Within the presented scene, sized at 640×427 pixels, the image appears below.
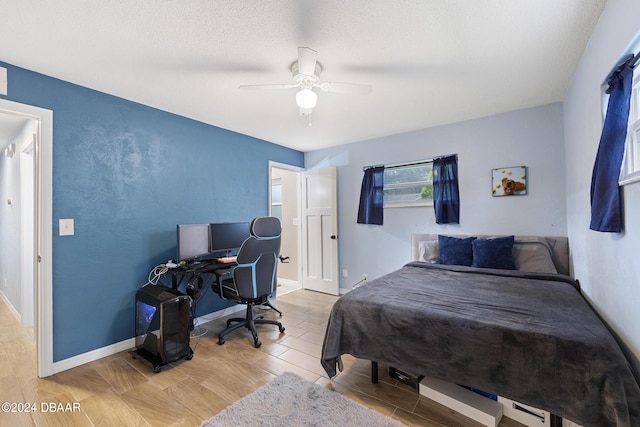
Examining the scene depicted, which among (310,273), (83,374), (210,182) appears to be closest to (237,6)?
(210,182)

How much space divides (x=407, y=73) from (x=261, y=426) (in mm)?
2677

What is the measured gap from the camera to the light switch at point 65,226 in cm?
223

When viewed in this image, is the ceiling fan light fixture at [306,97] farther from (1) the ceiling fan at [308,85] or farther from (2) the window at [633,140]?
(2) the window at [633,140]

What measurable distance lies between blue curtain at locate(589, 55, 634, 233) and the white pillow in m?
1.76

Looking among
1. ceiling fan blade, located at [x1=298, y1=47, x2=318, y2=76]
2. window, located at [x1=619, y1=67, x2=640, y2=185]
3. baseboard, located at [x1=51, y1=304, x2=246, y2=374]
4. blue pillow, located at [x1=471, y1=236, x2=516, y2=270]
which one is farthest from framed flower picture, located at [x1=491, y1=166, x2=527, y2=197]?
baseboard, located at [x1=51, y1=304, x2=246, y2=374]

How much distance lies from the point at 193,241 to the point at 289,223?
229 cm

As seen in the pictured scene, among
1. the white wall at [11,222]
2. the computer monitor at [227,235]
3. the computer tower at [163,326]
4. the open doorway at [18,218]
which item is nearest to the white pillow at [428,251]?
the computer monitor at [227,235]

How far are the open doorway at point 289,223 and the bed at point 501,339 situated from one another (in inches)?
105

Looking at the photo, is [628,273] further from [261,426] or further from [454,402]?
[261,426]

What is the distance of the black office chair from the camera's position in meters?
2.69

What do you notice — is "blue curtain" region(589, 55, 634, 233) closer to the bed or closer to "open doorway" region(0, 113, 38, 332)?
the bed

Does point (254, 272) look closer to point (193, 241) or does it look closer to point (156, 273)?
point (193, 241)

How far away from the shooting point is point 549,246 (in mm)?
2861

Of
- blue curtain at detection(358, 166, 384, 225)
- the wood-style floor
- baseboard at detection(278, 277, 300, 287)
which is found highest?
blue curtain at detection(358, 166, 384, 225)
